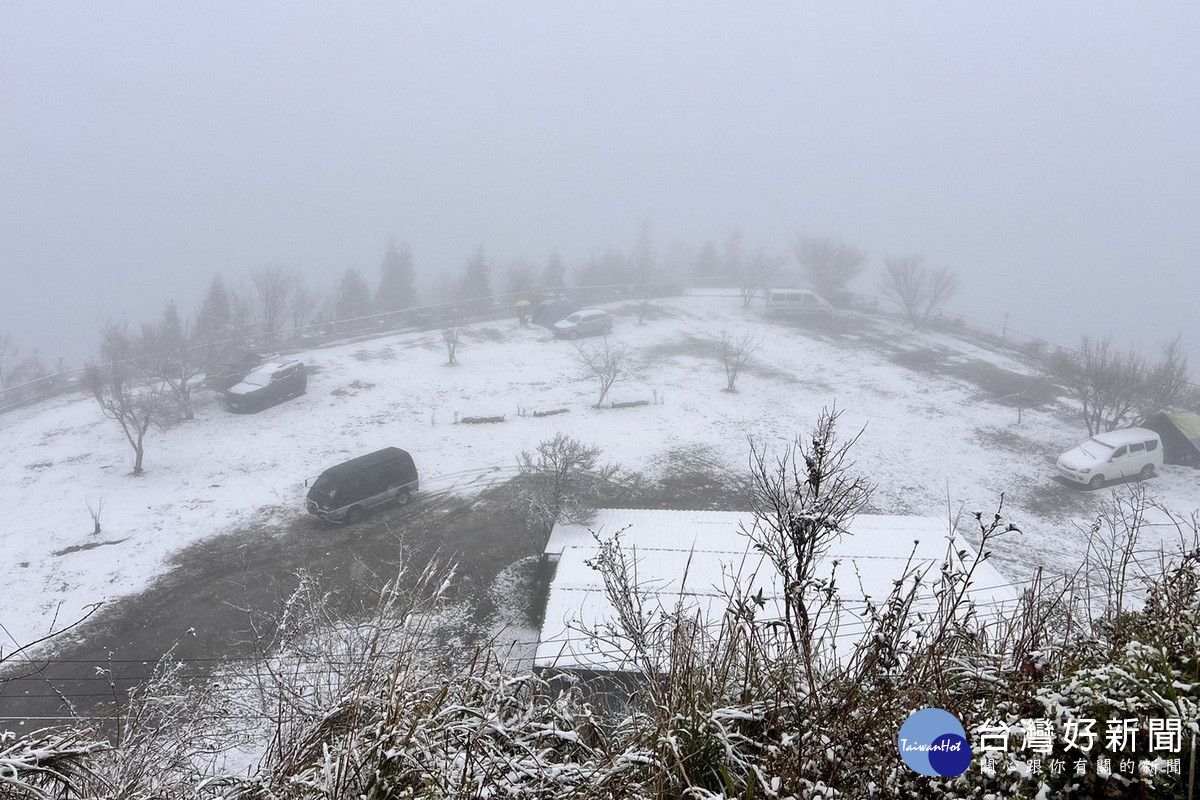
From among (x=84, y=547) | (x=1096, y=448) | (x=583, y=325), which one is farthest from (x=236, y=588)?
(x=1096, y=448)

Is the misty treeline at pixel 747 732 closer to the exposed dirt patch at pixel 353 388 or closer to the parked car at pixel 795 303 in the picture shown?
the exposed dirt patch at pixel 353 388

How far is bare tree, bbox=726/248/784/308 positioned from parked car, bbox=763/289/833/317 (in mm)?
2538

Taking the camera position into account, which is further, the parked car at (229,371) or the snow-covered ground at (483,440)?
the parked car at (229,371)

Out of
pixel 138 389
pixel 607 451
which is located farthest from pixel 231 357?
pixel 607 451

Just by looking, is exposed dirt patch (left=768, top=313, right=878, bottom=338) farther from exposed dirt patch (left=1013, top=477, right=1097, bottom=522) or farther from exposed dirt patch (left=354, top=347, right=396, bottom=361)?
exposed dirt patch (left=354, top=347, right=396, bottom=361)

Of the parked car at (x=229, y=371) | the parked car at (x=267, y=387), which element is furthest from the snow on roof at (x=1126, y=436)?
the parked car at (x=229, y=371)

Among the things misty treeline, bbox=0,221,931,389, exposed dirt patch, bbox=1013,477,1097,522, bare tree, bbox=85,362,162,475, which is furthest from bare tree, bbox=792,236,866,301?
bare tree, bbox=85,362,162,475

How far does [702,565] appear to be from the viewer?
11.4m

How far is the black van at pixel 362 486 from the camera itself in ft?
49.7

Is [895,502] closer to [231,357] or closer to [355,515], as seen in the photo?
[355,515]

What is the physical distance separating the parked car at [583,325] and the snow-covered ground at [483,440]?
3.28 feet

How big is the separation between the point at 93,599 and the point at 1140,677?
1595cm

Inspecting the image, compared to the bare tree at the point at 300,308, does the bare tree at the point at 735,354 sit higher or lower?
lower

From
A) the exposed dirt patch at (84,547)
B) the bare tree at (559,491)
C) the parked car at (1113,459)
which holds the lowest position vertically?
the parked car at (1113,459)
